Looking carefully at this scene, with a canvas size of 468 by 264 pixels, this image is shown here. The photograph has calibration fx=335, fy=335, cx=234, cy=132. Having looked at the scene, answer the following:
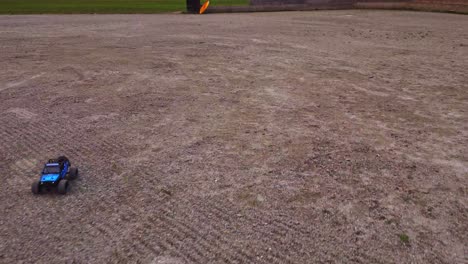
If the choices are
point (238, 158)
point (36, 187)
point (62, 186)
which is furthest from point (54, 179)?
point (238, 158)

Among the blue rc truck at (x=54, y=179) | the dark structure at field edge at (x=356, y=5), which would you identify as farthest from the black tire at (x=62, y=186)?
the dark structure at field edge at (x=356, y=5)

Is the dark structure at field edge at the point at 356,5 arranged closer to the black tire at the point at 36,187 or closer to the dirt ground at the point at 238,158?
the dirt ground at the point at 238,158

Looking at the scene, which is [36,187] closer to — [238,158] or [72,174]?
[72,174]

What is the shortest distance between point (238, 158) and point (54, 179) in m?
1.86

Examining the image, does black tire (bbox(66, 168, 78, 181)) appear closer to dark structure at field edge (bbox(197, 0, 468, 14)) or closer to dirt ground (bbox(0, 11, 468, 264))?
dirt ground (bbox(0, 11, 468, 264))

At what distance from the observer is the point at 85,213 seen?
2.93 meters

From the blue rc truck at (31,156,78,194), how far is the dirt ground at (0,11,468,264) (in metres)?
0.10

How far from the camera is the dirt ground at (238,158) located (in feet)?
8.60

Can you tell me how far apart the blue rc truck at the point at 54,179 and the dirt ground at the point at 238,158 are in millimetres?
101

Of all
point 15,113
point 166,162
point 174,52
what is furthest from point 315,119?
point 174,52

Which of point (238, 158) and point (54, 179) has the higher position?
point (54, 179)

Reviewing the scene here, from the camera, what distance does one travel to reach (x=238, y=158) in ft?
12.6

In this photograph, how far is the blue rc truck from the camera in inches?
122

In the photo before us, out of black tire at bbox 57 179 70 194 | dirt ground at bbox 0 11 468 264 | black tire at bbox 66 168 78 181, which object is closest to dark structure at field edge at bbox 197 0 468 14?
dirt ground at bbox 0 11 468 264
